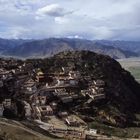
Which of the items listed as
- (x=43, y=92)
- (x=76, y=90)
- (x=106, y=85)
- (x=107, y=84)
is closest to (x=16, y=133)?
(x=43, y=92)

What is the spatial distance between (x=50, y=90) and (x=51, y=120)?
22.8 meters

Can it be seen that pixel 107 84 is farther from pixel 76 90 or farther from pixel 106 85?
pixel 76 90

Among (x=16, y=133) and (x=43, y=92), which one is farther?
Answer: (x=43, y=92)

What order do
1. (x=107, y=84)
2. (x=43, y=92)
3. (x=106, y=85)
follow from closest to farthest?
(x=43, y=92) → (x=106, y=85) → (x=107, y=84)

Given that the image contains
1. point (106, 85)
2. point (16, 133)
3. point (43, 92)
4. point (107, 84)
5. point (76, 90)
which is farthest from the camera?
point (107, 84)

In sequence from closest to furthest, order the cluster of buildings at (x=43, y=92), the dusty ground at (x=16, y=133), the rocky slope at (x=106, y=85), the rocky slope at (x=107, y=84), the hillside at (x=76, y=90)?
1. the dusty ground at (x=16, y=133)
2. the cluster of buildings at (x=43, y=92)
3. the hillside at (x=76, y=90)
4. the rocky slope at (x=106, y=85)
5. the rocky slope at (x=107, y=84)

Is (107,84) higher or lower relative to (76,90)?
higher

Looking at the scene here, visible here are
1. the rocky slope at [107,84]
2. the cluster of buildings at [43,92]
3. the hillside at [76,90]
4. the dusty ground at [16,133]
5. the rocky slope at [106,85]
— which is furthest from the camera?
the rocky slope at [107,84]

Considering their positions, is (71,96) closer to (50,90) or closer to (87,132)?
(50,90)

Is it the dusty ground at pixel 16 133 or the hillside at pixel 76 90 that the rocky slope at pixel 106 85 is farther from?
the dusty ground at pixel 16 133

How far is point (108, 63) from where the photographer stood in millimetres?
173750

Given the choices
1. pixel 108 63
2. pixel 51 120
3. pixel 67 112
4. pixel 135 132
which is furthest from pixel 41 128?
pixel 108 63

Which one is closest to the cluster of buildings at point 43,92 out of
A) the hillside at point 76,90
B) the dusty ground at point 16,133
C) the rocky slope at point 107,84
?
the hillside at point 76,90

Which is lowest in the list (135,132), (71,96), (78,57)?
(135,132)
